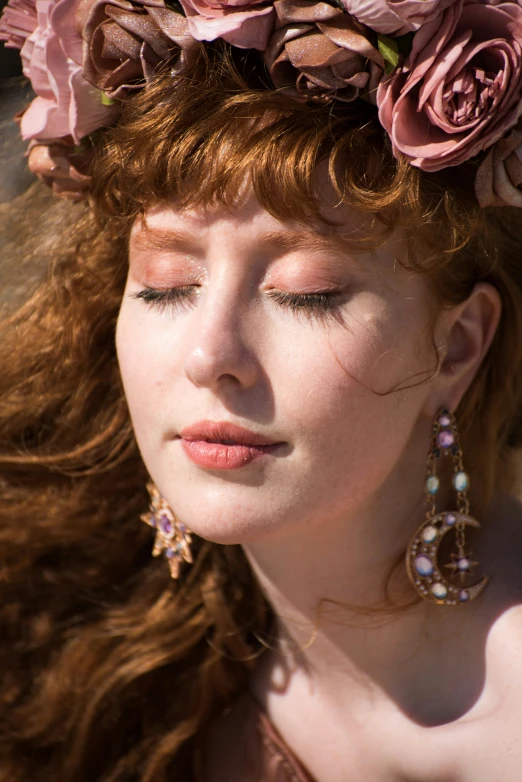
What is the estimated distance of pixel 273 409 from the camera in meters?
1.42

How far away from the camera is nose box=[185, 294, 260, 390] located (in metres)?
1.39

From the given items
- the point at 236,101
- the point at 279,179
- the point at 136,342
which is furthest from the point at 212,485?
the point at 236,101

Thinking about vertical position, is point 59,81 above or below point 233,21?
below

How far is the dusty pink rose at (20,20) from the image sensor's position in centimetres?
161

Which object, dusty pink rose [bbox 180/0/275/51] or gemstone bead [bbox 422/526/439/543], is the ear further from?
dusty pink rose [bbox 180/0/275/51]

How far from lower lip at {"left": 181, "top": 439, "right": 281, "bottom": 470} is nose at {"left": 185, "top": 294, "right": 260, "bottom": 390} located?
0.10m

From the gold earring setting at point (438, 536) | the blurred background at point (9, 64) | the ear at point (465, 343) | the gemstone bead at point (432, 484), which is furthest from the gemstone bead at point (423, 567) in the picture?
the blurred background at point (9, 64)

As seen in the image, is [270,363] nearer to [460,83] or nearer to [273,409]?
[273,409]

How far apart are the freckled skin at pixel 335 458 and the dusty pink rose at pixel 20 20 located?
42 cm

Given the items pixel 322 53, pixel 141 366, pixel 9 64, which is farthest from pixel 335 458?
pixel 9 64

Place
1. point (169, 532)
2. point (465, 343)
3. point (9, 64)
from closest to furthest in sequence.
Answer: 1. point (465, 343)
2. point (169, 532)
3. point (9, 64)

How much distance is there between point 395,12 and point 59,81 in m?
0.60

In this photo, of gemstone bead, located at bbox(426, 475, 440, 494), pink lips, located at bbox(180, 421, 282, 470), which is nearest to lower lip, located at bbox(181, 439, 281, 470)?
pink lips, located at bbox(180, 421, 282, 470)

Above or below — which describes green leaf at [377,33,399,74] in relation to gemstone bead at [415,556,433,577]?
above
